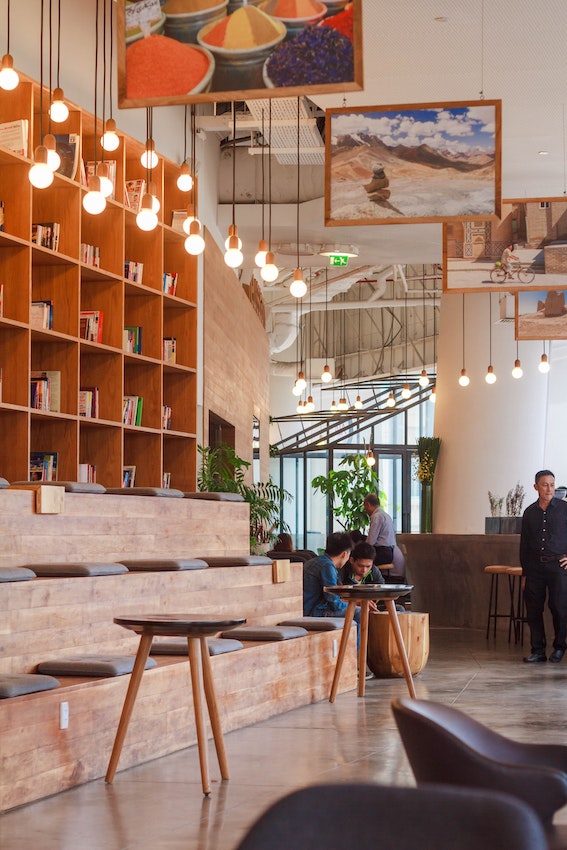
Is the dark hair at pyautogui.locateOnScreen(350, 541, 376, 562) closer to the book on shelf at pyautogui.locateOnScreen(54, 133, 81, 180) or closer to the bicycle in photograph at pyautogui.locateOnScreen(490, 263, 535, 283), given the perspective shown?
the bicycle in photograph at pyautogui.locateOnScreen(490, 263, 535, 283)

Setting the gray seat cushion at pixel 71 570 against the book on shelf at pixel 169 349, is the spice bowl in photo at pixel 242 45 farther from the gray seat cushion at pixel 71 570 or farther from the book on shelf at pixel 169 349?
the book on shelf at pixel 169 349

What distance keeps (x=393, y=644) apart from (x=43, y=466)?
9.55 feet

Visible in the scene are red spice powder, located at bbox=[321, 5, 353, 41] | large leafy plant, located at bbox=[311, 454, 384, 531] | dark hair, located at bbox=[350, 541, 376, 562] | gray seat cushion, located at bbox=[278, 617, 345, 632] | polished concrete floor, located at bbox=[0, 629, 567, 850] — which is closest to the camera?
polished concrete floor, located at bbox=[0, 629, 567, 850]

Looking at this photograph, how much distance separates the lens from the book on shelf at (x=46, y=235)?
825cm

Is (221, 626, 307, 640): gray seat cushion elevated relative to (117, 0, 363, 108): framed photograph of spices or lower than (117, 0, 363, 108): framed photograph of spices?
lower

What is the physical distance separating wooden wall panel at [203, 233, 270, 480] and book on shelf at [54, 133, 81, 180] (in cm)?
319

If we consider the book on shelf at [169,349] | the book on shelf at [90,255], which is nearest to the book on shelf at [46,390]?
the book on shelf at [90,255]

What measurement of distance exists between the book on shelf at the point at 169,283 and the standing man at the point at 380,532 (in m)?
4.13

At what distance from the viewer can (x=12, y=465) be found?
7766mm

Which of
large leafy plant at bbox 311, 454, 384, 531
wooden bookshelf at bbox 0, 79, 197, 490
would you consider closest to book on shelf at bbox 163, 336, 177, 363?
wooden bookshelf at bbox 0, 79, 197, 490

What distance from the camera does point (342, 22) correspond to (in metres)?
4.42

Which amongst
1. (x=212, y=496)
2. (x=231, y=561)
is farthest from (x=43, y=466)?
(x=231, y=561)

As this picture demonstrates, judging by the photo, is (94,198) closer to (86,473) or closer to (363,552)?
(86,473)

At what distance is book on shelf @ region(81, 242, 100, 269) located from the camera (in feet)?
29.0
